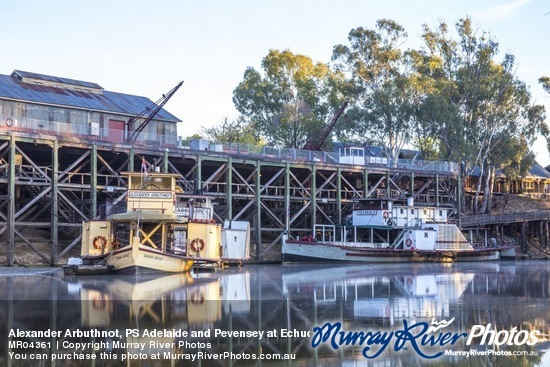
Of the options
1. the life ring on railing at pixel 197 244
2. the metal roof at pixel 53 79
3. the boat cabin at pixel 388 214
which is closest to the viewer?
the life ring on railing at pixel 197 244

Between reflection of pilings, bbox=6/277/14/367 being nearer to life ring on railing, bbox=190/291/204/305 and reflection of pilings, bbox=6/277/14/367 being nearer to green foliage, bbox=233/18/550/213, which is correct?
life ring on railing, bbox=190/291/204/305

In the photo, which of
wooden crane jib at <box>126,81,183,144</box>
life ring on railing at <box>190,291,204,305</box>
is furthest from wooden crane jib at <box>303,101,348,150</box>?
life ring on railing at <box>190,291,204,305</box>

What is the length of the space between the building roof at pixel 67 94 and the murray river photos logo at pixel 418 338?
142 ft

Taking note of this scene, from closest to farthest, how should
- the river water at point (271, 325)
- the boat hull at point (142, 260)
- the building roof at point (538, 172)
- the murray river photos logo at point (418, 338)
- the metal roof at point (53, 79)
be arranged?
the river water at point (271, 325)
the murray river photos logo at point (418, 338)
the boat hull at point (142, 260)
the metal roof at point (53, 79)
the building roof at point (538, 172)

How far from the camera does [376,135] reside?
82.8 m

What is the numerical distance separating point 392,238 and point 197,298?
38.5 m

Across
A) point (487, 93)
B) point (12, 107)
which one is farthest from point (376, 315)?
point (487, 93)

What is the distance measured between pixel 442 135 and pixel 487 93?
613 cm

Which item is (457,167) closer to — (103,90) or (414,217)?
(414,217)

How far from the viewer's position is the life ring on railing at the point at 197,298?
83.4 feet

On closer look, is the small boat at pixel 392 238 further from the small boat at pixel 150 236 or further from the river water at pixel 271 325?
the river water at pixel 271 325

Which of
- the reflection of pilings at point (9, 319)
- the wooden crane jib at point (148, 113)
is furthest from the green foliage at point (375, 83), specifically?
the reflection of pilings at point (9, 319)

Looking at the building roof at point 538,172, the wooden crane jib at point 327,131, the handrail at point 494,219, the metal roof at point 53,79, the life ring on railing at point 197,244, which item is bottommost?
the life ring on railing at point 197,244

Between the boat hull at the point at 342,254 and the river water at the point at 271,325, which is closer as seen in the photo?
the river water at the point at 271,325
